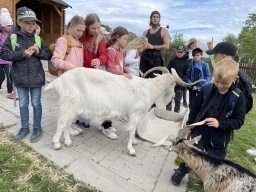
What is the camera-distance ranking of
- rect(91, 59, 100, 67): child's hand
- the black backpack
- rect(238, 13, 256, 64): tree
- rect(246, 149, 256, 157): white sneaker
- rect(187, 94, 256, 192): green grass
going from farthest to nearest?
1. rect(238, 13, 256, 64): tree
2. rect(246, 149, 256, 157): white sneaker
3. rect(91, 59, 100, 67): child's hand
4. rect(187, 94, 256, 192): green grass
5. the black backpack

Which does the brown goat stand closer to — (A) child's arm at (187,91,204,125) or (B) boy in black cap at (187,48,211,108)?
(A) child's arm at (187,91,204,125)

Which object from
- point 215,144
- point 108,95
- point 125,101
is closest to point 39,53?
point 108,95

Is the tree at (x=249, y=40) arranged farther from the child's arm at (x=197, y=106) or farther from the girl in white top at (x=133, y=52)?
the child's arm at (x=197, y=106)

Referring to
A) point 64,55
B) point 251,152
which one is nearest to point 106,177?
point 64,55

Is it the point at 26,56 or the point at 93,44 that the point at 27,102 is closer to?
the point at 26,56

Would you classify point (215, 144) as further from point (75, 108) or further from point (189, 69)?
point (189, 69)

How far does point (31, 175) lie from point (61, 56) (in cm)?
164

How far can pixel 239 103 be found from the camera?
9.43ft

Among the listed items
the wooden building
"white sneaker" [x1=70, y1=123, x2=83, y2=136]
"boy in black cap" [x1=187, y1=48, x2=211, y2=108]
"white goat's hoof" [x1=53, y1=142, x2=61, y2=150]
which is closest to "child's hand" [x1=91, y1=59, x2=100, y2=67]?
"white sneaker" [x1=70, y1=123, x2=83, y2=136]

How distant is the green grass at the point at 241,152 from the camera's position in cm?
356

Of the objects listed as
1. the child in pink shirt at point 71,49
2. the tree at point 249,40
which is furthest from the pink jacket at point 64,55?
the tree at point 249,40

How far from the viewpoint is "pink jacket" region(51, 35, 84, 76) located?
383cm

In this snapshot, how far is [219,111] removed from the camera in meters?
2.98

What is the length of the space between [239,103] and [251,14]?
3638 centimetres
